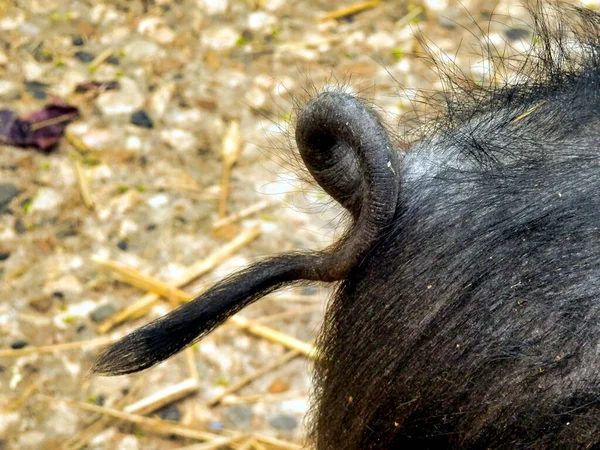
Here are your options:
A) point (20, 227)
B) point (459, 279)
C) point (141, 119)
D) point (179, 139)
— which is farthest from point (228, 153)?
point (459, 279)

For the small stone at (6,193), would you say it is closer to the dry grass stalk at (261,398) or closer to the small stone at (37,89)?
the small stone at (37,89)

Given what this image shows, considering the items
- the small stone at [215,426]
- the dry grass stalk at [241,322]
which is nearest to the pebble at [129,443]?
the small stone at [215,426]

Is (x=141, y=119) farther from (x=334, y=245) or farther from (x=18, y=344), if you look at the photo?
(x=334, y=245)

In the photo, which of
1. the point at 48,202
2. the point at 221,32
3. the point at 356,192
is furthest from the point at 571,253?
the point at 221,32

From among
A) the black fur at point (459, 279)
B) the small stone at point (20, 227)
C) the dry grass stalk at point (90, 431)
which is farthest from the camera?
the small stone at point (20, 227)

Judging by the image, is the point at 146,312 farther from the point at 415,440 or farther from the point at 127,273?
the point at 415,440

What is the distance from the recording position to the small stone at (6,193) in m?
2.36

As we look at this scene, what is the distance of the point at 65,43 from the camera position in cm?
284

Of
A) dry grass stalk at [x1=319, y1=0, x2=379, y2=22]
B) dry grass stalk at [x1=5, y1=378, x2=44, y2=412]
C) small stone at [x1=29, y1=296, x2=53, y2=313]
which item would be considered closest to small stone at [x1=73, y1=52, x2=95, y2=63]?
dry grass stalk at [x1=319, y1=0, x2=379, y2=22]

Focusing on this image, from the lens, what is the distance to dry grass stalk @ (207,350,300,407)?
2.01 metres

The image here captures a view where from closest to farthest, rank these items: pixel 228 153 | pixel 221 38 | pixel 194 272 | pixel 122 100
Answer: pixel 194 272 → pixel 228 153 → pixel 122 100 → pixel 221 38

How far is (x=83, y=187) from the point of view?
242 centimetres

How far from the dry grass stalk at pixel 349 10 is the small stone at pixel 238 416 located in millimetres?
1581

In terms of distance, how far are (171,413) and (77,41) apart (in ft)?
4.83
